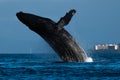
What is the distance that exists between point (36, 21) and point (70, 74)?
150 inches

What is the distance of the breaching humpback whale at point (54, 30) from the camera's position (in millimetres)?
33406

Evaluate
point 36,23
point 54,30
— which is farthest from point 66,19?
point 36,23

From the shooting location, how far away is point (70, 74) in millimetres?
33781

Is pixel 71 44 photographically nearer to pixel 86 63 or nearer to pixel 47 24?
pixel 47 24

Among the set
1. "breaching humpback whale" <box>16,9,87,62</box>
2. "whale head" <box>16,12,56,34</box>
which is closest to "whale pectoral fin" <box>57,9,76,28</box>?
"breaching humpback whale" <box>16,9,87,62</box>

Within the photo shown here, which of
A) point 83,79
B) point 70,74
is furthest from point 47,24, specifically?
point 83,79

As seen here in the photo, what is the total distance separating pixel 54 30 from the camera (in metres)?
33.8

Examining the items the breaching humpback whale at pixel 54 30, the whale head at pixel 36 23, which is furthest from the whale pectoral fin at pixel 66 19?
the whale head at pixel 36 23

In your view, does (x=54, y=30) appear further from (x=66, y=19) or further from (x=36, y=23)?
(x=36, y=23)

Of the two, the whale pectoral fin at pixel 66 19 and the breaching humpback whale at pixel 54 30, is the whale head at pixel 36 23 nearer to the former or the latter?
the breaching humpback whale at pixel 54 30

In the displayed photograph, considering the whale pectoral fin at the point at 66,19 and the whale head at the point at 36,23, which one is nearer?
the whale pectoral fin at the point at 66,19

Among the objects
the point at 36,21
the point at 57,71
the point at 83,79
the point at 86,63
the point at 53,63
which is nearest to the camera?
the point at 83,79

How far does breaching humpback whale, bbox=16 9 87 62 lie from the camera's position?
110 feet

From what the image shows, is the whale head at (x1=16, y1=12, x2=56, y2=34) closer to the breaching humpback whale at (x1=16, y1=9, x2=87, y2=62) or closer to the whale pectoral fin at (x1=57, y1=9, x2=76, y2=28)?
the breaching humpback whale at (x1=16, y1=9, x2=87, y2=62)
